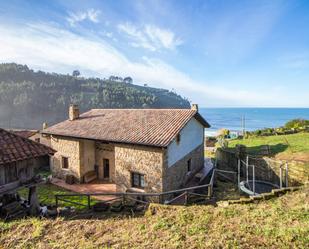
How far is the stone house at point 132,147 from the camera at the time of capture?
46.4ft

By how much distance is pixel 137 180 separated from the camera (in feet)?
49.3

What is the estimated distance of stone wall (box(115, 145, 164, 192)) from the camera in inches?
547

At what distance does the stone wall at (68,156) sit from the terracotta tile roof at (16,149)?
8306 millimetres

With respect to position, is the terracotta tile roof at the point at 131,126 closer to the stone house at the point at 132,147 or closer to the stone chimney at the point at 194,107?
the stone house at the point at 132,147

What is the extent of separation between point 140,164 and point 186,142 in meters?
4.40

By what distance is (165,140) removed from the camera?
44.9ft

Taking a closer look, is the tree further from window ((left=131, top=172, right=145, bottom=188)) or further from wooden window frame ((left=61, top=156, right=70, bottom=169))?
window ((left=131, top=172, right=145, bottom=188))

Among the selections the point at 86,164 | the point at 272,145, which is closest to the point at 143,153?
the point at 86,164

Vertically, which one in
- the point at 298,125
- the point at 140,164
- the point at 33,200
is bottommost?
the point at 33,200

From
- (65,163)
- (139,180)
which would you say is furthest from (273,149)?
(65,163)

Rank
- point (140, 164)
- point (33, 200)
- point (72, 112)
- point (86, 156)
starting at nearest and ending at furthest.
A: point (33, 200), point (140, 164), point (86, 156), point (72, 112)

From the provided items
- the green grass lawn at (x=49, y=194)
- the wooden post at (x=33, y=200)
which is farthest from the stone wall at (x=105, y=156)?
the wooden post at (x=33, y=200)

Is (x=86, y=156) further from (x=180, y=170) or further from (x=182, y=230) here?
(x=182, y=230)

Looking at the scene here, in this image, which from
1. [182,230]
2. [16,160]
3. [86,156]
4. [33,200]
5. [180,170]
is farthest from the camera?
[86,156]
